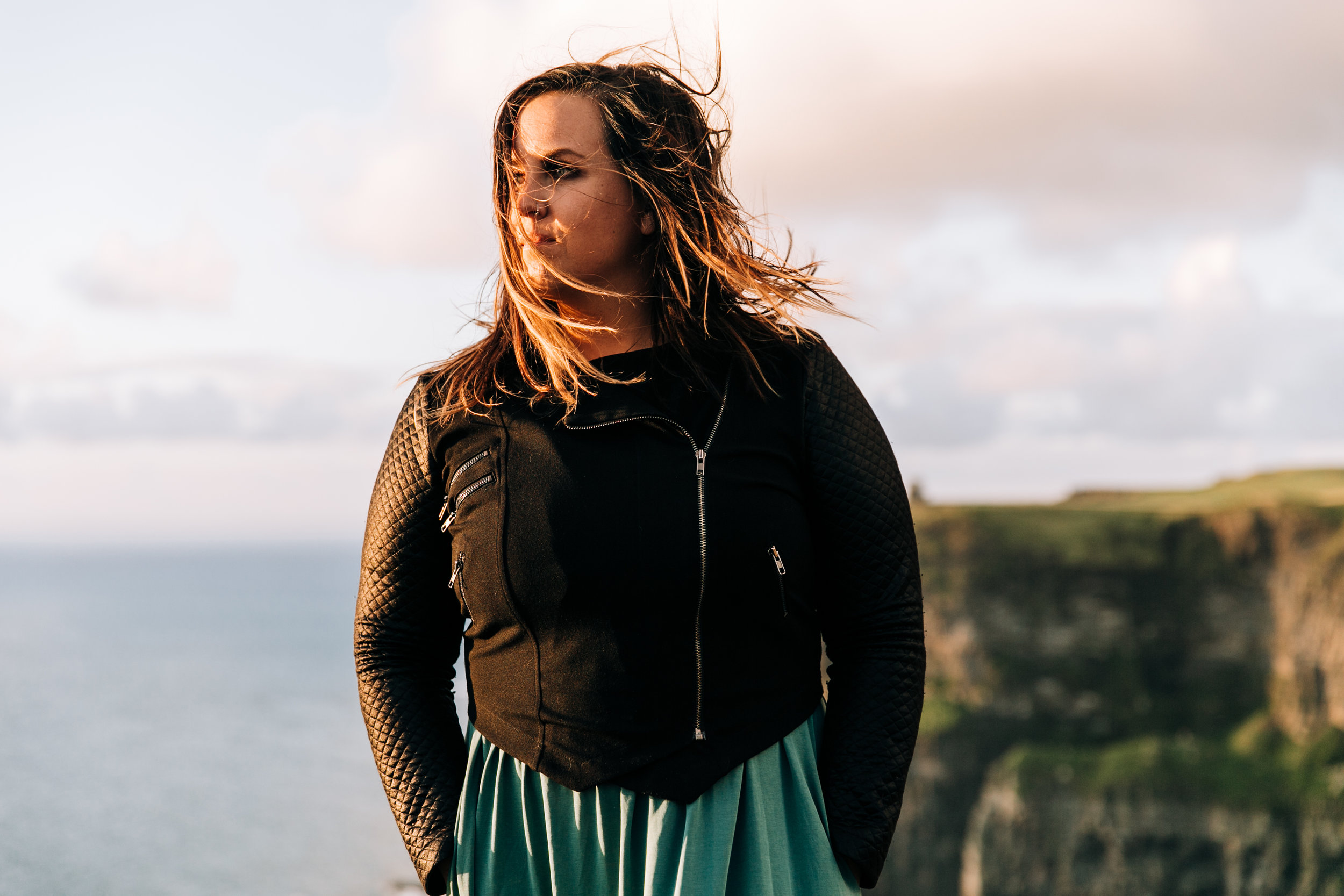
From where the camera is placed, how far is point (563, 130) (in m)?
2.20

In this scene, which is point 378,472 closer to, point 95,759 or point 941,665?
Answer: point 941,665

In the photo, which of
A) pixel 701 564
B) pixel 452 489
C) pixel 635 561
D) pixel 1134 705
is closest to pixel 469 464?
pixel 452 489

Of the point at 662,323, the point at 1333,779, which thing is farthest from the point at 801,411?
the point at 1333,779

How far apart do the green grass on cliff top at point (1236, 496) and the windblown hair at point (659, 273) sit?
2080 inches

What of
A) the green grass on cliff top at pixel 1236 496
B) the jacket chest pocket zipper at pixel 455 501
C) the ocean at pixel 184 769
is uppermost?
the green grass on cliff top at pixel 1236 496

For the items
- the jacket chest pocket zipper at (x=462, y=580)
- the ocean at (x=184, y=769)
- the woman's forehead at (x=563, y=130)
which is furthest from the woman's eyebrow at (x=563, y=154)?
the ocean at (x=184, y=769)

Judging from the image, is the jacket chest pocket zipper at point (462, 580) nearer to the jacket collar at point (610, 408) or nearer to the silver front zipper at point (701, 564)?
the jacket collar at point (610, 408)

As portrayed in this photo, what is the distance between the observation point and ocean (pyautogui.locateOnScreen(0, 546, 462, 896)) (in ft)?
212

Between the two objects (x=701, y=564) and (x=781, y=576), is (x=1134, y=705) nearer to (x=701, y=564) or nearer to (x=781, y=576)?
(x=781, y=576)

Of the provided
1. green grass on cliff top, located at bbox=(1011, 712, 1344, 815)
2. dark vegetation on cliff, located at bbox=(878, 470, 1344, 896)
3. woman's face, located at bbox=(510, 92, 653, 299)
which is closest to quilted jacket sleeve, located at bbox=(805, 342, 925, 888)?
woman's face, located at bbox=(510, 92, 653, 299)

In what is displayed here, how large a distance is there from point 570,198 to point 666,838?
1.25 m

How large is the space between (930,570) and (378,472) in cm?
5084

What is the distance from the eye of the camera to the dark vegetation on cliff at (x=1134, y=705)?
4784cm

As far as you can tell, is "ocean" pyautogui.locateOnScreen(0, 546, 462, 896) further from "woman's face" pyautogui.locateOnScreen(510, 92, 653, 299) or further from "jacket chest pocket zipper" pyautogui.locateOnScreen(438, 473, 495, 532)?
"woman's face" pyautogui.locateOnScreen(510, 92, 653, 299)
